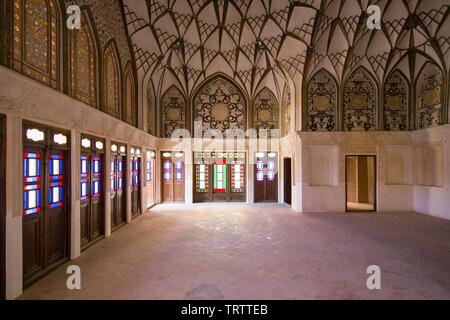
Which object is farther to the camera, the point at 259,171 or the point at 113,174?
the point at 259,171

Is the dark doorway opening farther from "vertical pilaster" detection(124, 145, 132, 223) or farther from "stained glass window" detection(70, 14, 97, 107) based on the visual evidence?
"vertical pilaster" detection(124, 145, 132, 223)

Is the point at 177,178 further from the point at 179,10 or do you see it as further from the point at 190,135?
the point at 179,10

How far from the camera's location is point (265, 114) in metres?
11.0

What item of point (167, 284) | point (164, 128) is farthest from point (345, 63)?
point (167, 284)

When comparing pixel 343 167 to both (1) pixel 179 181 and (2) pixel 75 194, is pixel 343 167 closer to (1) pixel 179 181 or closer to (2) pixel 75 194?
(1) pixel 179 181

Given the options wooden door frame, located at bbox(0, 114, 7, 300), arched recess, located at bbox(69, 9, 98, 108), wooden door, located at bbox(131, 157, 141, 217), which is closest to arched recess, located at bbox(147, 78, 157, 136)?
wooden door, located at bbox(131, 157, 141, 217)

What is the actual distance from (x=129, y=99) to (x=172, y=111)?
126 inches

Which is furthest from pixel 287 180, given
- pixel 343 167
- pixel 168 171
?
pixel 168 171

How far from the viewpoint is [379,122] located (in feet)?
29.2

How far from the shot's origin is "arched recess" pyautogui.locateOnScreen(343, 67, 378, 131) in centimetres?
896

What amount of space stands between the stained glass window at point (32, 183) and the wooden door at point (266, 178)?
8.45 metres

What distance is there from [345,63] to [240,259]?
8.16 m

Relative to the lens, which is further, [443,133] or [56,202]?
[443,133]
